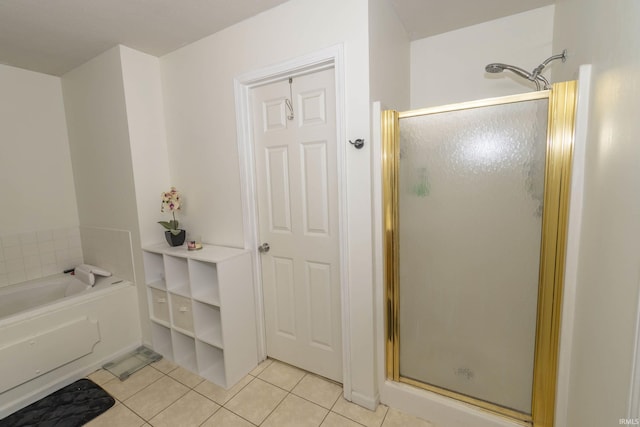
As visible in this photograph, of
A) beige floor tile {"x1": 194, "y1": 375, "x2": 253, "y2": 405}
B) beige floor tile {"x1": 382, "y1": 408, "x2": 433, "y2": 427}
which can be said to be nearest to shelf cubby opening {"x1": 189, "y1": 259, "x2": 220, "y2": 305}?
beige floor tile {"x1": 194, "y1": 375, "x2": 253, "y2": 405}

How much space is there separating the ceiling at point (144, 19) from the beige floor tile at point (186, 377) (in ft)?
8.08

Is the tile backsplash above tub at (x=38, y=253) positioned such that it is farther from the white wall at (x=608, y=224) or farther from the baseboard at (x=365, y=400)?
the white wall at (x=608, y=224)

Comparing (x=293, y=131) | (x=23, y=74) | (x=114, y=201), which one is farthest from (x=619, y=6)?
(x=23, y=74)

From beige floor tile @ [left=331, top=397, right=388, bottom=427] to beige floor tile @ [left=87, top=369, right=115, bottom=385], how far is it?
167 cm

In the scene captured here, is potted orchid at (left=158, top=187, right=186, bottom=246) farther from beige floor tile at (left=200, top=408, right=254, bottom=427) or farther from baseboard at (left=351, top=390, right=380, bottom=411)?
baseboard at (left=351, top=390, right=380, bottom=411)

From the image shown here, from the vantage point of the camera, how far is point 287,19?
164 cm

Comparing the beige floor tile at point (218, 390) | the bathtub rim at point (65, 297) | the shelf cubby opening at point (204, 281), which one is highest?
the shelf cubby opening at point (204, 281)

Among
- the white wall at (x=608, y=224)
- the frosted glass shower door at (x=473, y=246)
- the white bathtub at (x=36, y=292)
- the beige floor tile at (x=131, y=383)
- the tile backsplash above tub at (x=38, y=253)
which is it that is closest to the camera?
the white wall at (x=608, y=224)

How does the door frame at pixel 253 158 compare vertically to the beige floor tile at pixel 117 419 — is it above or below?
above

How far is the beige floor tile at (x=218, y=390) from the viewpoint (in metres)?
1.78

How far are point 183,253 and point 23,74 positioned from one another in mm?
2261

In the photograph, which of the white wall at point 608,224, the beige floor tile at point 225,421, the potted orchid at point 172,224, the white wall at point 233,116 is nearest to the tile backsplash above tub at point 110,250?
the potted orchid at point 172,224

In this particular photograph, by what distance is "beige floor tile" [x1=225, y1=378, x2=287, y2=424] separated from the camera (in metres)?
1.65

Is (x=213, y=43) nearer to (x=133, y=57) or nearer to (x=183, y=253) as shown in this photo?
(x=133, y=57)
